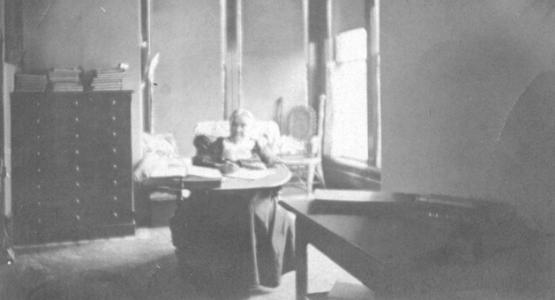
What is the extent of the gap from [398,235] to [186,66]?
6.30m

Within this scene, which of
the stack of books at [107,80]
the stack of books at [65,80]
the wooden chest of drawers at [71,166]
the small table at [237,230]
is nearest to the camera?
the small table at [237,230]

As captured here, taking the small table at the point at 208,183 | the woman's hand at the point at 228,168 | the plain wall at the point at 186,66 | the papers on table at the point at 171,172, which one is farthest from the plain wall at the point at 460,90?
the plain wall at the point at 186,66

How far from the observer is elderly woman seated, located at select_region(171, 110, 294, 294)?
3332 mm

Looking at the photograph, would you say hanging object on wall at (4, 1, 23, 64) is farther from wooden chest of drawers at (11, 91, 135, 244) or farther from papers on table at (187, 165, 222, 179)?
→ papers on table at (187, 165, 222, 179)

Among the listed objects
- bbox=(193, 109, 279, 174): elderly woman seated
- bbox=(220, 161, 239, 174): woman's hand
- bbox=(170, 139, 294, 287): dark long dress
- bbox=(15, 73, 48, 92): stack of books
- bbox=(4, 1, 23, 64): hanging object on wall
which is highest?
bbox=(4, 1, 23, 64): hanging object on wall

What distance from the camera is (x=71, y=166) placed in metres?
4.73

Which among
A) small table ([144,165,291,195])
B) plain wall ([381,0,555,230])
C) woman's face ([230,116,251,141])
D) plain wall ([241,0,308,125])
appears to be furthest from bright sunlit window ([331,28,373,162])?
plain wall ([381,0,555,230])

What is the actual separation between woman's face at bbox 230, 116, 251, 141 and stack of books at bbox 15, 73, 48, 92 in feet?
5.87

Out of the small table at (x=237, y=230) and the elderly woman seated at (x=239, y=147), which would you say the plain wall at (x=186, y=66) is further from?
the small table at (x=237, y=230)

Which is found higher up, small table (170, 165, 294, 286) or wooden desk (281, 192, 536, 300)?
wooden desk (281, 192, 536, 300)

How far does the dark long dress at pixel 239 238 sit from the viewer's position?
3.33m

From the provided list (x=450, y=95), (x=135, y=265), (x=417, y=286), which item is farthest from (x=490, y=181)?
(x=135, y=265)

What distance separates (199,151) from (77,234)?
1.37 meters

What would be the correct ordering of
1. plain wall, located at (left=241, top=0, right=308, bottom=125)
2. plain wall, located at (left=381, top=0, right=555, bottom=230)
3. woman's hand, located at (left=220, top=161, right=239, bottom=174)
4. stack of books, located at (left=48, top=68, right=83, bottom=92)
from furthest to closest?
plain wall, located at (left=241, top=0, right=308, bottom=125)
stack of books, located at (left=48, top=68, right=83, bottom=92)
woman's hand, located at (left=220, top=161, right=239, bottom=174)
plain wall, located at (left=381, top=0, right=555, bottom=230)
